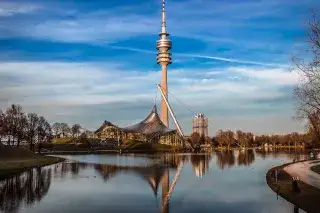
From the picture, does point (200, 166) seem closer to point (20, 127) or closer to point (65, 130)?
point (20, 127)

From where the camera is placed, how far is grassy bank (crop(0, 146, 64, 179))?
43.2m

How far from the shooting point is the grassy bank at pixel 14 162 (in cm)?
4316

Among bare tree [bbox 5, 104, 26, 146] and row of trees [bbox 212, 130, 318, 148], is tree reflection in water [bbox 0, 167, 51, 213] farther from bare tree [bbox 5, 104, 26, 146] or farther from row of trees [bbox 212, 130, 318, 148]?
row of trees [bbox 212, 130, 318, 148]

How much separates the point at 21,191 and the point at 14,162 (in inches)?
880

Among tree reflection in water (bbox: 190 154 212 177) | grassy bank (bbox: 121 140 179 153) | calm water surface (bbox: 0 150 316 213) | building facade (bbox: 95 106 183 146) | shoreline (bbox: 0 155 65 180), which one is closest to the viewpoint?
calm water surface (bbox: 0 150 316 213)

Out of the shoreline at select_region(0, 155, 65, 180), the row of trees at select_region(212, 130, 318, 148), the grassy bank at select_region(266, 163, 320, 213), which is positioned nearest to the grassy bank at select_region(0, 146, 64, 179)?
the shoreline at select_region(0, 155, 65, 180)

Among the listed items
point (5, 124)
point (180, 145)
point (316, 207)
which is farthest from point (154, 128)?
point (316, 207)

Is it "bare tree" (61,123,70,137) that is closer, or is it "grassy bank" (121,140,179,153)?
"grassy bank" (121,140,179,153)

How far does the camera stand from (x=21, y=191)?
94.3 feet

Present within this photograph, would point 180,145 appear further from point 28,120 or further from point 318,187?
point 318,187

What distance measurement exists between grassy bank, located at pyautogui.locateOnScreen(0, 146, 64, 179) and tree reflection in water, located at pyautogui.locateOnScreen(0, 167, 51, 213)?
3.96 m

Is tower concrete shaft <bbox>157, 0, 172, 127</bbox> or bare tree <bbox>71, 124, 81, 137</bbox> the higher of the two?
tower concrete shaft <bbox>157, 0, 172, 127</bbox>

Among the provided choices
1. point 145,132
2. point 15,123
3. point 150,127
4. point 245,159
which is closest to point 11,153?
point 15,123

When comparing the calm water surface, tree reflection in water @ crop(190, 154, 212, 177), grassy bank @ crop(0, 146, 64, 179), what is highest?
grassy bank @ crop(0, 146, 64, 179)
